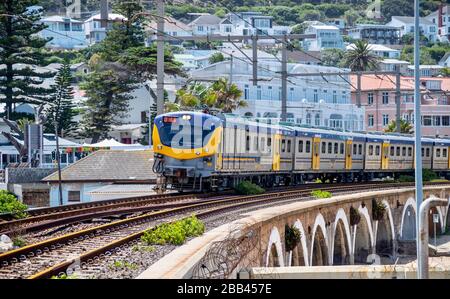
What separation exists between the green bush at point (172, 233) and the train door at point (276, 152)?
18892 millimetres

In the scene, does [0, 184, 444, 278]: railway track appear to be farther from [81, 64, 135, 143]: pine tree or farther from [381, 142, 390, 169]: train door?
[81, 64, 135, 143]: pine tree

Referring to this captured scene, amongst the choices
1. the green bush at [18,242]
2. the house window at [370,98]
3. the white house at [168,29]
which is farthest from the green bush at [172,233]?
the house window at [370,98]

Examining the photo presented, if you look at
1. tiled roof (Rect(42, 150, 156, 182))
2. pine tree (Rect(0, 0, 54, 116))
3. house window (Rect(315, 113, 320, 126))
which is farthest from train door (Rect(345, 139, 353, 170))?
house window (Rect(315, 113, 320, 126))

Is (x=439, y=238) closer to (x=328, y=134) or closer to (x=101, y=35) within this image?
(x=328, y=134)

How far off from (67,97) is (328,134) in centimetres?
2604

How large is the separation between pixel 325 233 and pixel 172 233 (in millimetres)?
11997

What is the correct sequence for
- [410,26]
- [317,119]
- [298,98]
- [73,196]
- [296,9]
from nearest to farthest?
[73,196] → [317,119] → [298,98] → [410,26] → [296,9]

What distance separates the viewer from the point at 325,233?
29.0 meters

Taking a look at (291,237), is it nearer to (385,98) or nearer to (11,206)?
(11,206)

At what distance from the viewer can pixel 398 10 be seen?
153625 mm

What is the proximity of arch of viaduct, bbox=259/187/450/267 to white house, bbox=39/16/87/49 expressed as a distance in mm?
104962

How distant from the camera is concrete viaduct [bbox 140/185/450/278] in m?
16.2

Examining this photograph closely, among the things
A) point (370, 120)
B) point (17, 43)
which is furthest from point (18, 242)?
point (370, 120)

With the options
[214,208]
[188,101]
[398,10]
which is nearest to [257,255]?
[214,208]
